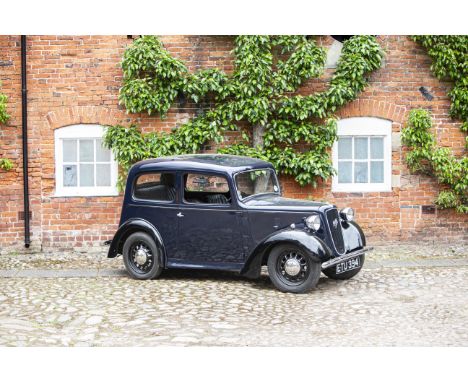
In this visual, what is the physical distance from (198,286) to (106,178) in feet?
13.5

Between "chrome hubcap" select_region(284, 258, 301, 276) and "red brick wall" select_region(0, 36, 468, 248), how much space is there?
394cm

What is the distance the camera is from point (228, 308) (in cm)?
806

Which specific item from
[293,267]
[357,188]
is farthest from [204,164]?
[357,188]

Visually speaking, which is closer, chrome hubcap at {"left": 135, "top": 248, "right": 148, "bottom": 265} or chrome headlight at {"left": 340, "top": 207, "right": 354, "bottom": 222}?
chrome headlight at {"left": 340, "top": 207, "right": 354, "bottom": 222}

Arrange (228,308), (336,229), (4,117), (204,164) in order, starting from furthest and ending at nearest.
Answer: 1. (4,117)
2. (204,164)
3. (336,229)
4. (228,308)

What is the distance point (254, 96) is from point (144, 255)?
Answer: 3875 millimetres

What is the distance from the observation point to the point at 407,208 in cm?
1281

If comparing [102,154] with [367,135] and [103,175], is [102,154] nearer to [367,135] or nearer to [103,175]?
[103,175]

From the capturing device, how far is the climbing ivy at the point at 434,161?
12508mm

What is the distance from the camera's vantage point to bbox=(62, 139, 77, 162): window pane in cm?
1263

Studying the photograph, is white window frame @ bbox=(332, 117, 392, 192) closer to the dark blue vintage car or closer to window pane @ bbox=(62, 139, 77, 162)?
the dark blue vintage car

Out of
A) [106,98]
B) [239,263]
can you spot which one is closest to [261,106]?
[106,98]

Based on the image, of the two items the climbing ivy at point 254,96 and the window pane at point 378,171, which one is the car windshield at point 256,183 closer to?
the climbing ivy at point 254,96

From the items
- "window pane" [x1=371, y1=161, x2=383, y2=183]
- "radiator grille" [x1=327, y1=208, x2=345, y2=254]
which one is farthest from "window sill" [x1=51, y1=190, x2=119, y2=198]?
"radiator grille" [x1=327, y1=208, x2=345, y2=254]
